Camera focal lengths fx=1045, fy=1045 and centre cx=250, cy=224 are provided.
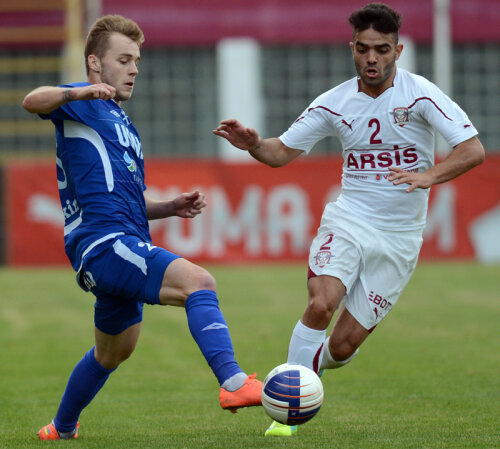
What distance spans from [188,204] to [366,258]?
3.86ft

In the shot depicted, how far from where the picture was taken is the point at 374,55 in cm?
622

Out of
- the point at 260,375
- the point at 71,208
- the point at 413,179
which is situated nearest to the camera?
the point at 71,208

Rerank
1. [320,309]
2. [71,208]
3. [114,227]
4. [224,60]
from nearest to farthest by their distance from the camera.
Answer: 1. [114,227]
2. [71,208]
3. [320,309]
4. [224,60]

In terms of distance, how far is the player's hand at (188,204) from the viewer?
5.93 m

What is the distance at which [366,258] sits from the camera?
636 cm

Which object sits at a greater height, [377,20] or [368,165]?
[377,20]

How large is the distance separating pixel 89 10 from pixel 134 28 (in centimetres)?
1736

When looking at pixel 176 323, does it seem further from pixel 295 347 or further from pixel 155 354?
pixel 295 347

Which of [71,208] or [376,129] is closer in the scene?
[71,208]

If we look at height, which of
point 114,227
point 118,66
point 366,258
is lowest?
point 366,258

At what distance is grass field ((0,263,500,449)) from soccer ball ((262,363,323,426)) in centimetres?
54

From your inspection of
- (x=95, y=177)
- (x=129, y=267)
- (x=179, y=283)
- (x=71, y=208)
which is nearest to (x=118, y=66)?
(x=95, y=177)

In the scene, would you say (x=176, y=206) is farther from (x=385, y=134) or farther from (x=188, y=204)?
(x=385, y=134)

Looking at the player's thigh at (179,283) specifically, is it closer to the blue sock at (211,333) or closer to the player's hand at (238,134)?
the blue sock at (211,333)
